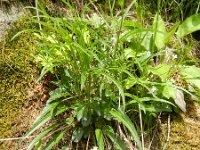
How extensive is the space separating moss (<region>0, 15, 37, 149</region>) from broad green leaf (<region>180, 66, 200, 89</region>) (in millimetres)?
786

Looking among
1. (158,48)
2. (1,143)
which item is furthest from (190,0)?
(1,143)

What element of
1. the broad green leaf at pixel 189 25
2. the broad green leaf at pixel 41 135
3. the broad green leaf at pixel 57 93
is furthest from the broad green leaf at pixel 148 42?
the broad green leaf at pixel 41 135

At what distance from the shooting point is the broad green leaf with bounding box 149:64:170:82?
6.36 ft

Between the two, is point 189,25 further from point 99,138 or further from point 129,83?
point 99,138

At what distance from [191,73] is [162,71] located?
19 centimetres

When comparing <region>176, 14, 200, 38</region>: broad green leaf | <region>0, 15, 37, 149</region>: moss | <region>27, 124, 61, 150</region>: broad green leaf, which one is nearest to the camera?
<region>27, 124, 61, 150</region>: broad green leaf

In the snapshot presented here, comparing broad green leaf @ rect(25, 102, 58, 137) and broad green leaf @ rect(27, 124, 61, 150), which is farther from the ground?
broad green leaf @ rect(25, 102, 58, 137)

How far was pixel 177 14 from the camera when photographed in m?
2.36

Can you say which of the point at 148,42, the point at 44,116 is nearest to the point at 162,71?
the point at 148,42

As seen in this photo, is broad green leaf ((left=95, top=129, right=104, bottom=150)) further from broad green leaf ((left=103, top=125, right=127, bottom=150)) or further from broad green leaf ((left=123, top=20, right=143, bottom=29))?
broad green leaf ((left=123, top=20, right=143, bottom=29))

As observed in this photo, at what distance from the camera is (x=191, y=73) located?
6.75ft

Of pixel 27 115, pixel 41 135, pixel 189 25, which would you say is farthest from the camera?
pixel 189 25

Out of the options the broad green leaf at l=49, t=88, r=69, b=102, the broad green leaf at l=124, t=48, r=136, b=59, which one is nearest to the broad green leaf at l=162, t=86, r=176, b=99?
the broad green leaf at l=124, t=48, r=136, b=59

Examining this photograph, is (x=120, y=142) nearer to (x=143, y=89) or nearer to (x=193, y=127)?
(x=143, y=89)
